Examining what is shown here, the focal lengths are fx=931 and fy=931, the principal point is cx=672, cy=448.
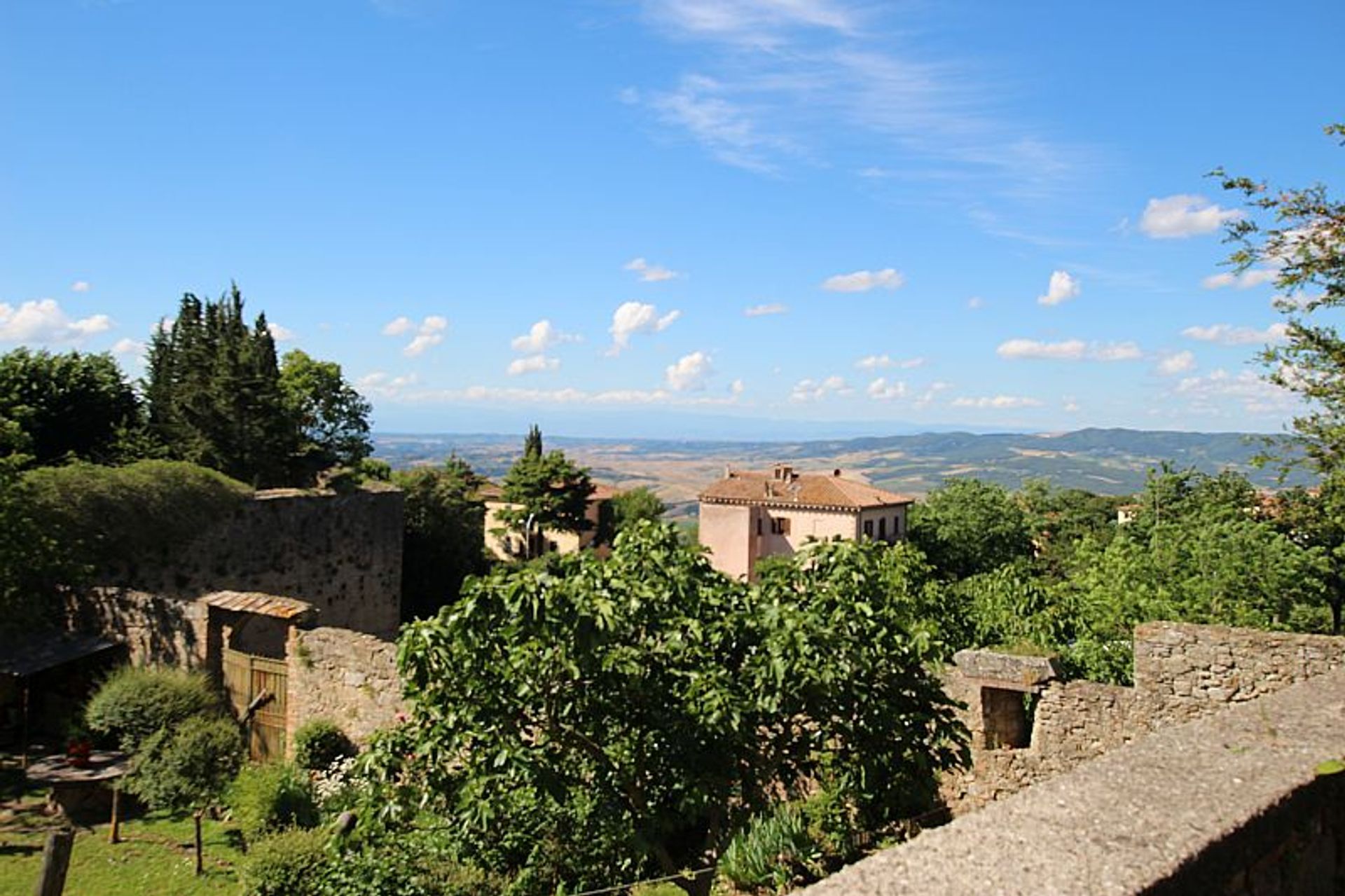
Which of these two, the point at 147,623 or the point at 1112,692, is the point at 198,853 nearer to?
the point at 147,623

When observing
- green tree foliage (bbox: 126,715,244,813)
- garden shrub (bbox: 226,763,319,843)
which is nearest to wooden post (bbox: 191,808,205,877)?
garden shrub (bbox: 226,763,319,843)

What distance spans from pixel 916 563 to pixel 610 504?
59346 millimetres

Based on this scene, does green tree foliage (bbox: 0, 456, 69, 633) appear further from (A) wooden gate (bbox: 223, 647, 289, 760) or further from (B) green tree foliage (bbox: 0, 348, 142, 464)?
(B) green tree foliage (bbox: 0, 348, 142, 464)

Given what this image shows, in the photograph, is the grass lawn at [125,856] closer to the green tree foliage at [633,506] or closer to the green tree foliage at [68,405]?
the green tree foliage at [68,405]

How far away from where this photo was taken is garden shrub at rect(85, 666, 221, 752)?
1221 cm

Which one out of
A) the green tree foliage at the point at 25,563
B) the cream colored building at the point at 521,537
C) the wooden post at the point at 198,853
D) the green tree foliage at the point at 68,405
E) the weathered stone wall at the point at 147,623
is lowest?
the cream colored building at the point at 521,537

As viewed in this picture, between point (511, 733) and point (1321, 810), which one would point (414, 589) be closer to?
point (511, 733)

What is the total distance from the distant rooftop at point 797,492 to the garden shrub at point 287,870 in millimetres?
47180

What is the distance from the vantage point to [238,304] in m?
36.3

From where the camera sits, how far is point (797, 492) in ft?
185

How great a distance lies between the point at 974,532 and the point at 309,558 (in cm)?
3675

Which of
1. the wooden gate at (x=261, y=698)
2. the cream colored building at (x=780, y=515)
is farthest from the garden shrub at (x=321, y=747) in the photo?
the cream colored building at (x=780, y=515)

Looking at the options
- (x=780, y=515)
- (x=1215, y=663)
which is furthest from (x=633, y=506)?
(x=1215, y=663)

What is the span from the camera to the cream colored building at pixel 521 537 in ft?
193
